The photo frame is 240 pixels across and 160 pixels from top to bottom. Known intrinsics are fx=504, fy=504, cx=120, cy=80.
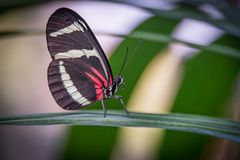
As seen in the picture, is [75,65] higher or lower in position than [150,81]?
higher

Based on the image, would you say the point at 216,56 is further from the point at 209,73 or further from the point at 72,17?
the point at 72,17

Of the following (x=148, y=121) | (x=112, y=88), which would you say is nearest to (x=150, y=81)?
(x=112, y=88)

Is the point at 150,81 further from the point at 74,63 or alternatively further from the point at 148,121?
the point at 148,121

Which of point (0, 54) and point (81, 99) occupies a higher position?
point (81, 99)

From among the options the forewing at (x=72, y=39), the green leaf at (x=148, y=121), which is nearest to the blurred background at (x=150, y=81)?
the forewing at (x=72, y=39)

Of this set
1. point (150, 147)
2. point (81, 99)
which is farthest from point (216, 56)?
point (81, 99)

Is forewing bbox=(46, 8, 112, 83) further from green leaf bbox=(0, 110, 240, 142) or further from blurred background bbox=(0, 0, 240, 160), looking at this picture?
green leaf bbox=(0, 110, 240, 142)
